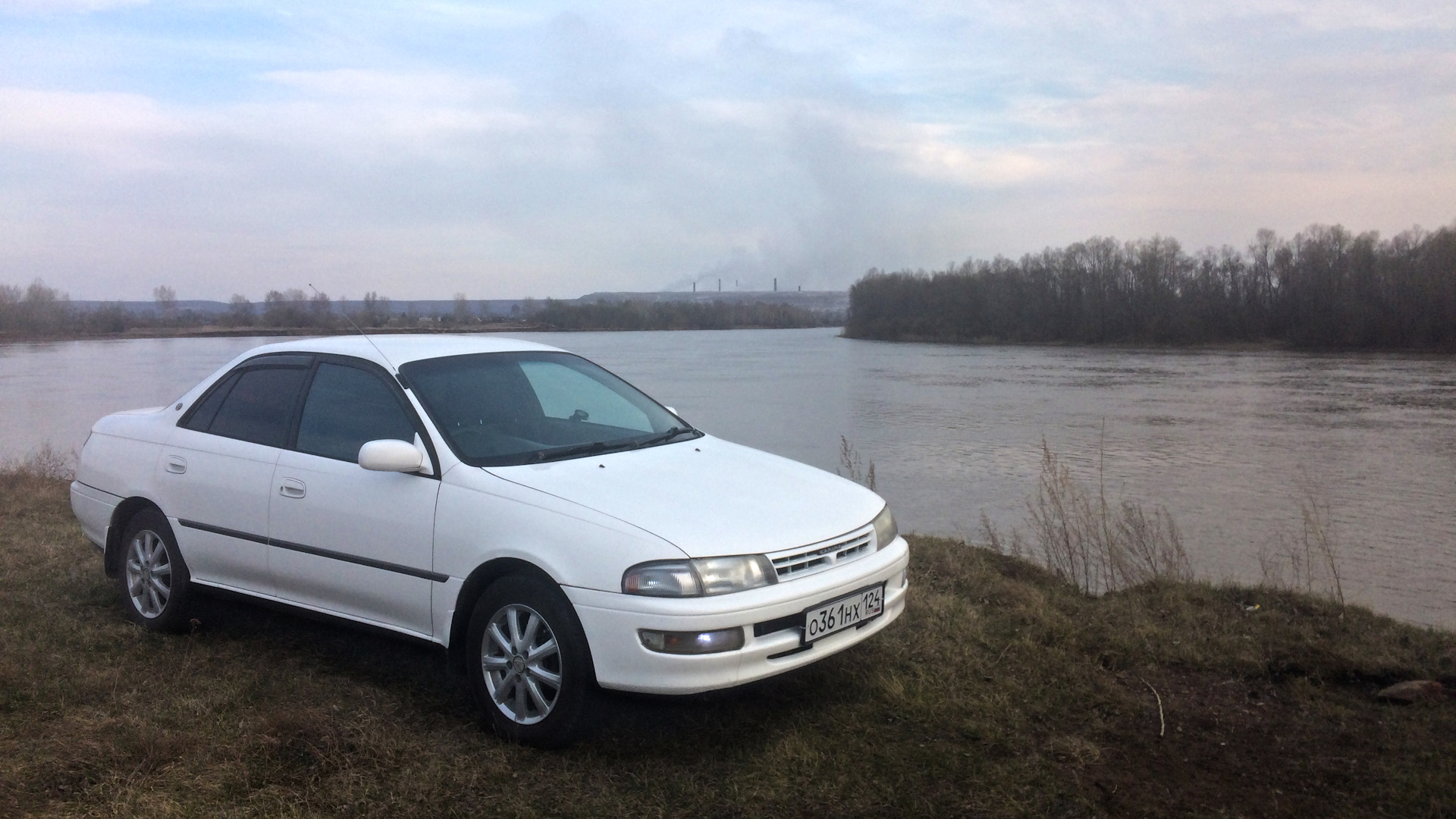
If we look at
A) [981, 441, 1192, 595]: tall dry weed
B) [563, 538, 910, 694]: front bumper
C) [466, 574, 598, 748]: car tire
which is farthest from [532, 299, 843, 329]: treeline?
[563, 538, 910, 694]: front bumper

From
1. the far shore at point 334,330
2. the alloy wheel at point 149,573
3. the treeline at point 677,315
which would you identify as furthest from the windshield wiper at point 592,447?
the treeline at point 677,315

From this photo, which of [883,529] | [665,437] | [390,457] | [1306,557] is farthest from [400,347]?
[1306,557]

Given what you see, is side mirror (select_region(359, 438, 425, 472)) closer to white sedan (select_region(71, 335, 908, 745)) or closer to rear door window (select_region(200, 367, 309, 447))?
white sedan (select_region(71, 335, 908, 745))

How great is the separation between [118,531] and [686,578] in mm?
3440

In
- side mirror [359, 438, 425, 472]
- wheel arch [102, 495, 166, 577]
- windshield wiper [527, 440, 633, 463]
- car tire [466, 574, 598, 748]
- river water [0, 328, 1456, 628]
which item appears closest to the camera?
car tire [466, 574, 598, 748]

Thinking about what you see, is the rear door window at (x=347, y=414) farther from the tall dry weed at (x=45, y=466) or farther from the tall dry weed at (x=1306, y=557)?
the tall dry weed at (x=45, y=466)

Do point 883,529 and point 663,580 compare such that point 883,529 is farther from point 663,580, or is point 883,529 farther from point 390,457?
point 390,457

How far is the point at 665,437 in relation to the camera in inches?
179

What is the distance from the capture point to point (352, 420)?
423cm

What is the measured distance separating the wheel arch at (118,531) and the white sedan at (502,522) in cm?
1

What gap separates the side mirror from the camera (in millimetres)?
3707

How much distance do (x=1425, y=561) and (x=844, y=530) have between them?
9.61 meters

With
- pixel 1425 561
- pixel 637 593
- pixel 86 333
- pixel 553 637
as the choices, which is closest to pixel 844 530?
pixel 637 593

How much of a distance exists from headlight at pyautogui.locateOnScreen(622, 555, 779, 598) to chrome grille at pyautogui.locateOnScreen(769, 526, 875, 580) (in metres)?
0.17
